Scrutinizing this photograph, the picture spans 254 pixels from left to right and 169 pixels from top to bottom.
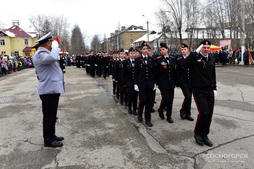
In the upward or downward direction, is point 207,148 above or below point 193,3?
below

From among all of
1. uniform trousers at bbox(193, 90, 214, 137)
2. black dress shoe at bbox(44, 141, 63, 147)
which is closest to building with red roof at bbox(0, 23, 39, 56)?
black dress shoe at bbox(44, 141, 63, 147)

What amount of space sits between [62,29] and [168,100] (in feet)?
147

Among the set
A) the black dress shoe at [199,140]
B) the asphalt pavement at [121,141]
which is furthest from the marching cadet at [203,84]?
the asphalt pavement at [121,141]

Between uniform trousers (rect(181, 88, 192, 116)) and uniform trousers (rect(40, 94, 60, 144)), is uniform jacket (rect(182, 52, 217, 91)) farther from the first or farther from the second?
→ uniform trousers (rect(40, 94, 60, 144))

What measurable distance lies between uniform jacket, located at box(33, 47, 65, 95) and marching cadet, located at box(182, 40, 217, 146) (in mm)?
2476

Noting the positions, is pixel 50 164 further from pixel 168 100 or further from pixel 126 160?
pixel 168 100

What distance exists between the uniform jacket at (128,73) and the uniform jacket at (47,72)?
2.35m

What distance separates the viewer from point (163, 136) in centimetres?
423

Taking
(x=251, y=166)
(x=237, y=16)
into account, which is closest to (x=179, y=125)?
(x=251, y=166)

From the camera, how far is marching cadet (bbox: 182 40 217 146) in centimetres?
366

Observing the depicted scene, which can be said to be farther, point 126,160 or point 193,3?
point 193,3

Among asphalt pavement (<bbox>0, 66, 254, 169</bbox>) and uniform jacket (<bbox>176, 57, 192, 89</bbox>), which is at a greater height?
uniform jacket (<bbox>176, 57, 192, 89</bbox>)

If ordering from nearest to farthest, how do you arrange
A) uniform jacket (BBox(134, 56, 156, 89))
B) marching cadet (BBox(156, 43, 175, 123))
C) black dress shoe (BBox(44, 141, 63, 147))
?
black dress shoe (BBox(44, 141, 63, 147))
uniform jacket (BBox(134, 56, 156, 89))
marching cadet (BBox(156, 43, 175, 123))

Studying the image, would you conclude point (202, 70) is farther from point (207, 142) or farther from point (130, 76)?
point (130, 76)
